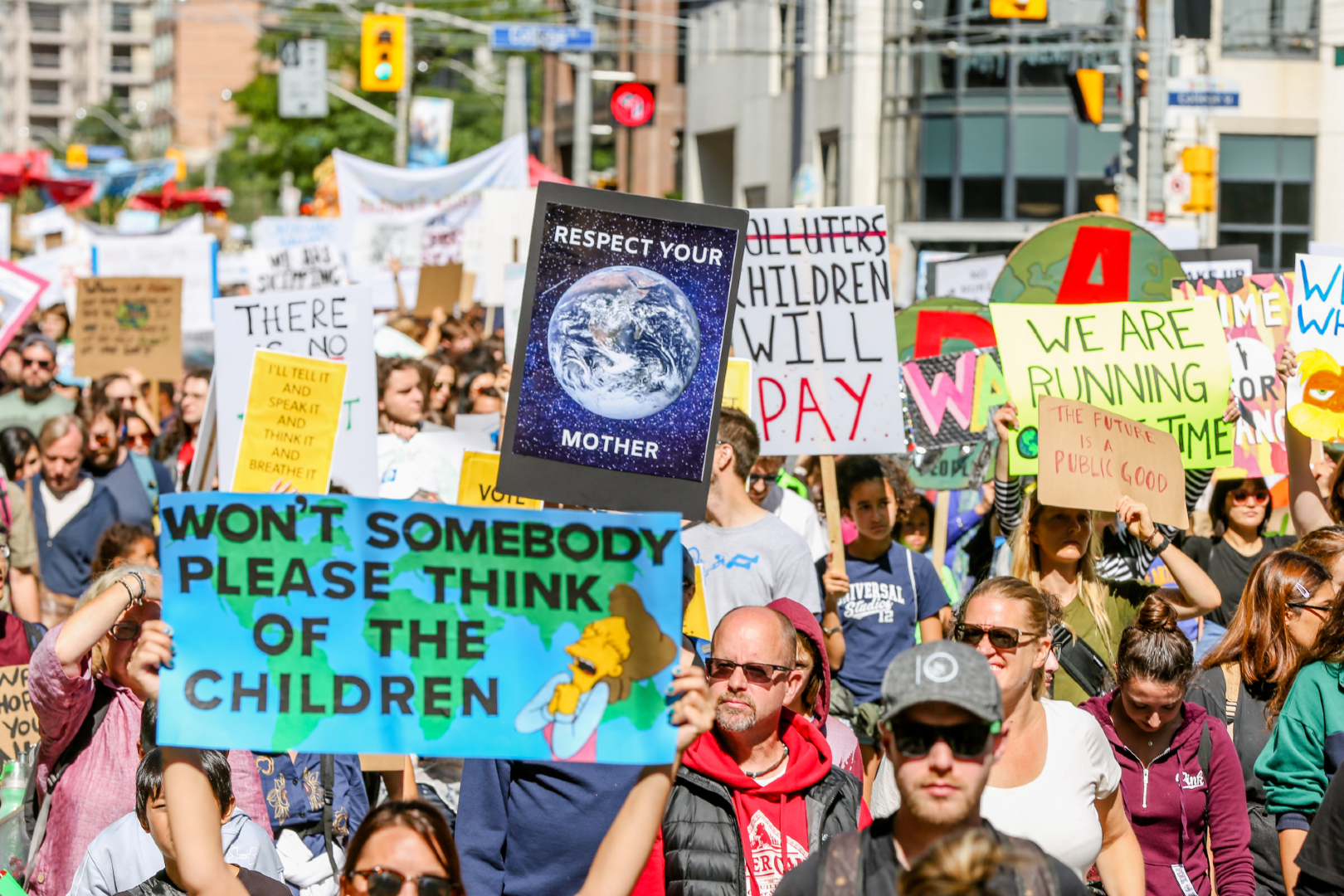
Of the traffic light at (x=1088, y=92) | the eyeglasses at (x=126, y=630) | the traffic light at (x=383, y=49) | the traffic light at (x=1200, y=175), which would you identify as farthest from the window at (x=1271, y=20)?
the eyeglasses at (x=126, y=630)

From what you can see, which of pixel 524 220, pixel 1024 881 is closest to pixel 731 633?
pixel 1024 881

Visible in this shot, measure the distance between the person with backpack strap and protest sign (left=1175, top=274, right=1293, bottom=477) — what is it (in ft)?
14.7

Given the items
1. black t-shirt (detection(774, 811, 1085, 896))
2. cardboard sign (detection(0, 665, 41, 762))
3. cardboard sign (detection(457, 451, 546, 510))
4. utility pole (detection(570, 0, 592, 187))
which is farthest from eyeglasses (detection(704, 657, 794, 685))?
utility pole (detection(570, 0, 592, 187))

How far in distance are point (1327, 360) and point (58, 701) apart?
180 inches

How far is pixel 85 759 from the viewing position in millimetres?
4211

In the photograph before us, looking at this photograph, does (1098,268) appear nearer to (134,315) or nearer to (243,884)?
(243,884)

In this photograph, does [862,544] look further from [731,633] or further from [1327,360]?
[731,633]

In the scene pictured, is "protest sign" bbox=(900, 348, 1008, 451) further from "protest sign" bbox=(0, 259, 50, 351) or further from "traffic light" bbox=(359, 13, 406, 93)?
"traffic light" bbox=(359, 13, 406, 93)

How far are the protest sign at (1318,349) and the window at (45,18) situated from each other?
187m

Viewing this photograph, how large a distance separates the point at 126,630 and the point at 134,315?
8.13 meters

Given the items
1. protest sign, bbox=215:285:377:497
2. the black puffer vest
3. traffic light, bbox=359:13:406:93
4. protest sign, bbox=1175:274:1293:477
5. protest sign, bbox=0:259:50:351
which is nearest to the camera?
the black puffer vest

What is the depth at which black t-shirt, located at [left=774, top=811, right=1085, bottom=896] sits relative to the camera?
9.04 feet

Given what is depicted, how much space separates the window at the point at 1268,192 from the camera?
3409 centimetres

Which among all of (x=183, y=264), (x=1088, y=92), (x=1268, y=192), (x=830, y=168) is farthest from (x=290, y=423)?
(x=830, y=168)
